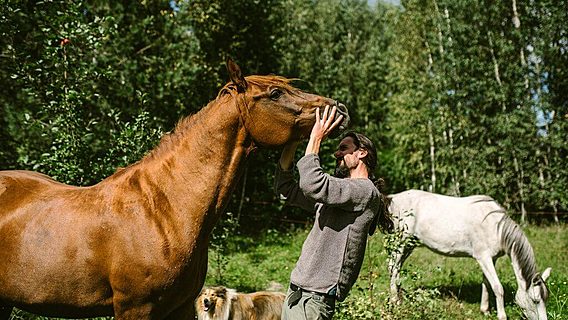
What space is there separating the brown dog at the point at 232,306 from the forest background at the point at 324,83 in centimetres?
131

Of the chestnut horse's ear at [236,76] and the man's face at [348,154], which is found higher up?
the chestnut horse's ear at [236,76]

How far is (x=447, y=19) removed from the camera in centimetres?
1533

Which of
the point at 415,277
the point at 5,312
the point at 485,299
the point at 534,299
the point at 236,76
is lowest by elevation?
the point at 485,299

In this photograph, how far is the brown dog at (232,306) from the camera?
4.87m

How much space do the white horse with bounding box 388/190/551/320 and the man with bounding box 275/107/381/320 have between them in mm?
3227

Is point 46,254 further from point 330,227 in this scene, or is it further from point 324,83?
point 324,83

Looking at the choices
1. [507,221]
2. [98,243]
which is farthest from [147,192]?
[507,221]

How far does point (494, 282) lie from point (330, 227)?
464 cm

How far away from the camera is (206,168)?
2502 mm

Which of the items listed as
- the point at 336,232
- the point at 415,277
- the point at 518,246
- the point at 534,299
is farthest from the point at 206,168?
the point at 518,246

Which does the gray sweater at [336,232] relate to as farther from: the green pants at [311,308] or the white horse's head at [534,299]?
the white horse's head at [534,299]

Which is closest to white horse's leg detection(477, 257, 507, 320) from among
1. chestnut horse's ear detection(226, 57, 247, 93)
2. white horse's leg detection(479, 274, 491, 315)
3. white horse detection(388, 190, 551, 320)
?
white horse detection(388, 190, 551, 320)

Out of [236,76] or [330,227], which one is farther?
[330,227]

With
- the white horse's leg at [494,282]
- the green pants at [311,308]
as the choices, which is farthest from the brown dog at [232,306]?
the white horse's leg at [494,282]
